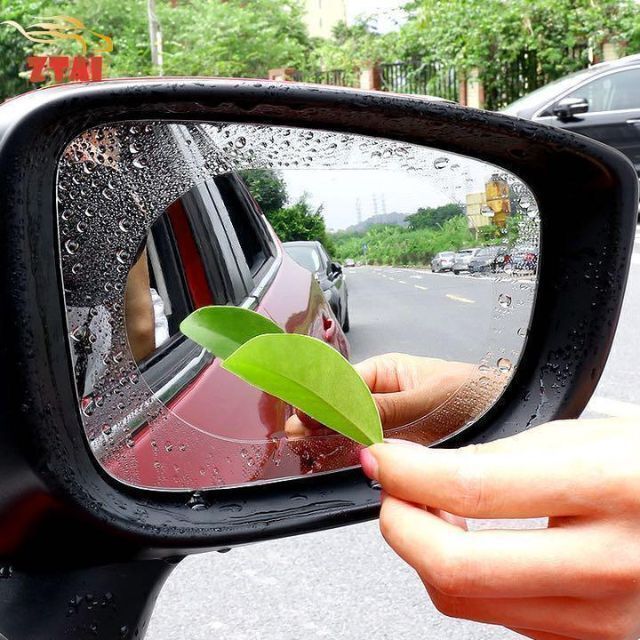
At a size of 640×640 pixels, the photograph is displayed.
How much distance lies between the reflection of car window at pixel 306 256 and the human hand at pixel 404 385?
0.28ft

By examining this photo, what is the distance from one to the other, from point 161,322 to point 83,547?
7.3 inches

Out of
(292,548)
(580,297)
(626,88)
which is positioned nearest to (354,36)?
(626,88)

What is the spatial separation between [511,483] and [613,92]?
10402mm

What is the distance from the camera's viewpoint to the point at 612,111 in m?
10.0

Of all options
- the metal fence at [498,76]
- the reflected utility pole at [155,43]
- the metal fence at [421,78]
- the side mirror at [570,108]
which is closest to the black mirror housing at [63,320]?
the side mirror at [570,108]

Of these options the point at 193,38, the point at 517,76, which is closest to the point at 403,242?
the point at 517,76

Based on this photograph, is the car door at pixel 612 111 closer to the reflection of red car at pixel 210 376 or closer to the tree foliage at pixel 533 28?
the tree foliage at pixel 533 28

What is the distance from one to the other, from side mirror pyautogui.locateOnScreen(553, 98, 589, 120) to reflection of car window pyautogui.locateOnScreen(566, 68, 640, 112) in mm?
300

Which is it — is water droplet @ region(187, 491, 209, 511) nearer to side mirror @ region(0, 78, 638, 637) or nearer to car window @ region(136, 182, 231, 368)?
side mirror @ region(0, 78, 638, 637)

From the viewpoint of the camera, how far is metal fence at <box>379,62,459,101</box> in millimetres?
18594

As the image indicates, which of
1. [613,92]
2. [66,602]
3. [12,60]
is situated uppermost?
[12,60]

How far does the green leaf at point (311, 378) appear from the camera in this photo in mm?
522

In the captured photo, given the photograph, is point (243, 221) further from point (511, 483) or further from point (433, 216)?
point (511, 483)

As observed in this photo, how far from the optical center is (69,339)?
61 cm
